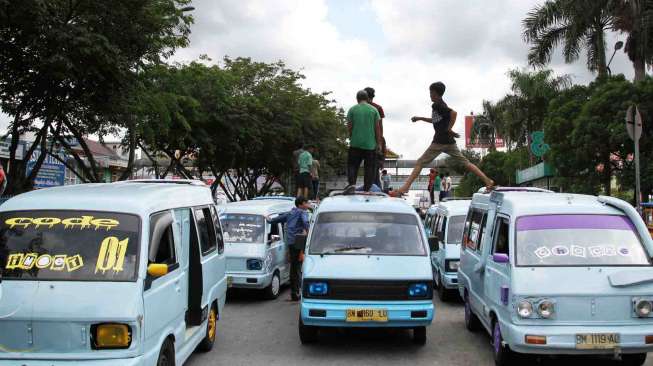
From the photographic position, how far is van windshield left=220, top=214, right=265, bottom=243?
11.8 metres

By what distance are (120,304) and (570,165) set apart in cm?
2427

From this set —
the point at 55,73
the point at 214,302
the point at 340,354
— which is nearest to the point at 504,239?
the point at 340,354

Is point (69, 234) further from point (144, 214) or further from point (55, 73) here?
point (55, 73)

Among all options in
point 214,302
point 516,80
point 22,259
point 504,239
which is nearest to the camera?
point 22,259

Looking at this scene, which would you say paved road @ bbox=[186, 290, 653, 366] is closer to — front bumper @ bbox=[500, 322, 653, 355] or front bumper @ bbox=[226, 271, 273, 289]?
front bumper @ bbox=[500, 322, 653, 355]

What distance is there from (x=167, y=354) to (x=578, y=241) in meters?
4.29

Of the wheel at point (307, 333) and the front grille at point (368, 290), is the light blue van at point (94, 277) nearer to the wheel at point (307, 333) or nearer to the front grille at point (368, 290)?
the wheel at point (307, 333)

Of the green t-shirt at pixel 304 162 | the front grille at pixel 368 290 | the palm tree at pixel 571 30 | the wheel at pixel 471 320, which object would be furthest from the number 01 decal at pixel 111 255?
the palm tree at pixel 571 30

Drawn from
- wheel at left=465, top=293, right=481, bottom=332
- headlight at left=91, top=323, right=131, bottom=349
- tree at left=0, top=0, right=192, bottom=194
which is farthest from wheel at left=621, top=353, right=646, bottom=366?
tree at left=0, top=0, right=192, bottom=194

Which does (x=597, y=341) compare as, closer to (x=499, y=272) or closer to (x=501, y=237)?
(x=499, y=272)

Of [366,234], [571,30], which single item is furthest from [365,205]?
[571,30]

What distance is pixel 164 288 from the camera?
566 cm

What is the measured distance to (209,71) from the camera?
25.8 metres

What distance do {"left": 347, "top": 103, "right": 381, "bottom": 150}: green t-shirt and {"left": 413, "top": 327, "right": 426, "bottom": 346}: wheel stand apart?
4.29 metres
